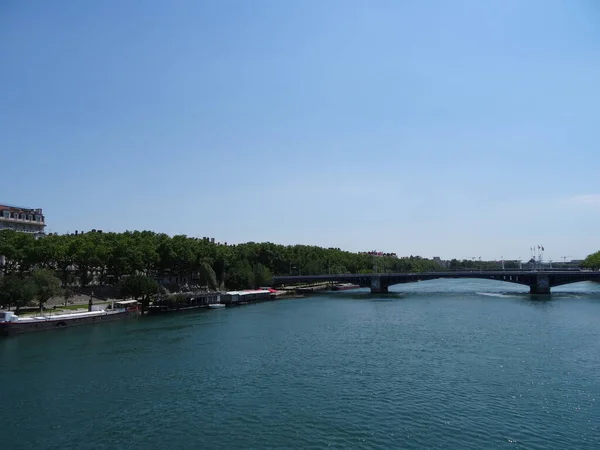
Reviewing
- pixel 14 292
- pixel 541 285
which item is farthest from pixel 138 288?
pixel 541 285

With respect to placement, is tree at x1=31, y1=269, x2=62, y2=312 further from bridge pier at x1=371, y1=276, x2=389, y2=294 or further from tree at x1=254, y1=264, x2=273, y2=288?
bridge pier at x1=371, y1=276, x2=389, y2=294

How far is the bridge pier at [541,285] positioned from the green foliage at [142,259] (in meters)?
71.5

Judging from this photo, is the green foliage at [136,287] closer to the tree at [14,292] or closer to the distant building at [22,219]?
the tree at [14,292]

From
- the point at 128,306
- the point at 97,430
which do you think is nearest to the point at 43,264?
the point at 128,306

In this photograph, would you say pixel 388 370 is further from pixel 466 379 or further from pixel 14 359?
pixel 14 359

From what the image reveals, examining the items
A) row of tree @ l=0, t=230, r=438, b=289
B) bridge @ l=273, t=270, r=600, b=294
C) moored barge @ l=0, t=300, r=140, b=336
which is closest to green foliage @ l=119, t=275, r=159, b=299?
moored barge @ l=0, t=300, r=140, b=336

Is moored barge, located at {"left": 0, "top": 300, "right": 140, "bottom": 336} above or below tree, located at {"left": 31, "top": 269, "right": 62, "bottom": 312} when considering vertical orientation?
below

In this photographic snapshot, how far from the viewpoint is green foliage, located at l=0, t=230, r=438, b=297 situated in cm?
9356

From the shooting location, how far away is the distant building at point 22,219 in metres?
121

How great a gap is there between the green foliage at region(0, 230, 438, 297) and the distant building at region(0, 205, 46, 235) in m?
20.1

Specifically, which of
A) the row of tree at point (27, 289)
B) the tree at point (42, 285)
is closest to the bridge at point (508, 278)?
the tree at point (42, 285)

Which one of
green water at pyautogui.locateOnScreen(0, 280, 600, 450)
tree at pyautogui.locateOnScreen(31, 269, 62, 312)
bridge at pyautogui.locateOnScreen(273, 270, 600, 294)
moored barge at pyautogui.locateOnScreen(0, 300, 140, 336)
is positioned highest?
tree at pyautogui.locateOnScreen(31, 269, 62, 312)

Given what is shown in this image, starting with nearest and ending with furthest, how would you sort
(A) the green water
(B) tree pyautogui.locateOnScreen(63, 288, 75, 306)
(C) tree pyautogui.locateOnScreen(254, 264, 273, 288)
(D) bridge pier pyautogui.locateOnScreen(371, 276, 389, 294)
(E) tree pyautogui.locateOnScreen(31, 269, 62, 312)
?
(A) the green water < (E) tree pyautogui.locateOnScreen(31, 269, 62, 312) < (B) tree pyautogui.locateOnScreen(63, 288, 75, 306) < (C) tree pyautogui.locateOnScreen(254, 264, 273, 288) < (D) bridge pier pyautogui.locateOnScreen(371, 276, 389, 294)

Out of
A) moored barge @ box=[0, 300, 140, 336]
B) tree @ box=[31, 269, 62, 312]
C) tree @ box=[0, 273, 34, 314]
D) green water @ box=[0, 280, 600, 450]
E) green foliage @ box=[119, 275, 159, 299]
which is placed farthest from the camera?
green foliage @ box=[119, 275, 159, 299]
